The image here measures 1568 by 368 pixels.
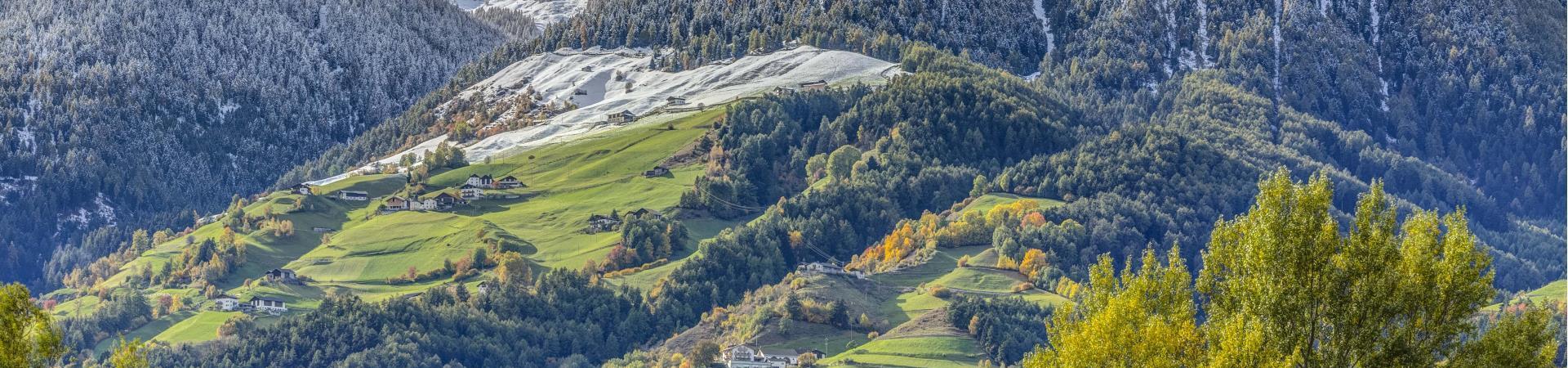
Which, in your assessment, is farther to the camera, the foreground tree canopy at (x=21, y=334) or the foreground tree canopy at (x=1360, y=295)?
the foreground tree canopy at (x=21, y=334)

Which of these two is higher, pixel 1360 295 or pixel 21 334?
pixel 1360 295

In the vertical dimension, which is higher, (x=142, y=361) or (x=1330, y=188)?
(x=1330, y=188)

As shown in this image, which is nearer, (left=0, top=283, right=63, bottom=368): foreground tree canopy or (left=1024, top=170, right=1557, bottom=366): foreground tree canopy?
(left=1024, top=170, right=1557, bottom=366): foreground tree canopy

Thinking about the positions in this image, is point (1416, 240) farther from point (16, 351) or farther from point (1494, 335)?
point (16, 351)

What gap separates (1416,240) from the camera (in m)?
77.4

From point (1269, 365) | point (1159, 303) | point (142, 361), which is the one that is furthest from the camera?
point (142, 361)

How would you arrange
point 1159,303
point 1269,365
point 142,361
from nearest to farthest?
point 1269,365, point 1159,303, point 142,361

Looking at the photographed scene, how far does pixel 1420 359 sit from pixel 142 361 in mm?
44196

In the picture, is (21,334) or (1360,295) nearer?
(1360,295)

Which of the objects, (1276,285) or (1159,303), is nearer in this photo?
(1276,285)

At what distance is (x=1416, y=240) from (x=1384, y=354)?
11.8 ft

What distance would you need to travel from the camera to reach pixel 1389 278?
3046 inches

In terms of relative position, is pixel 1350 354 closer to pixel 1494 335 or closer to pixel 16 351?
pixel 1494 335

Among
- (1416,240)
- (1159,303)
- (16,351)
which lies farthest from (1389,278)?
(16,351)
